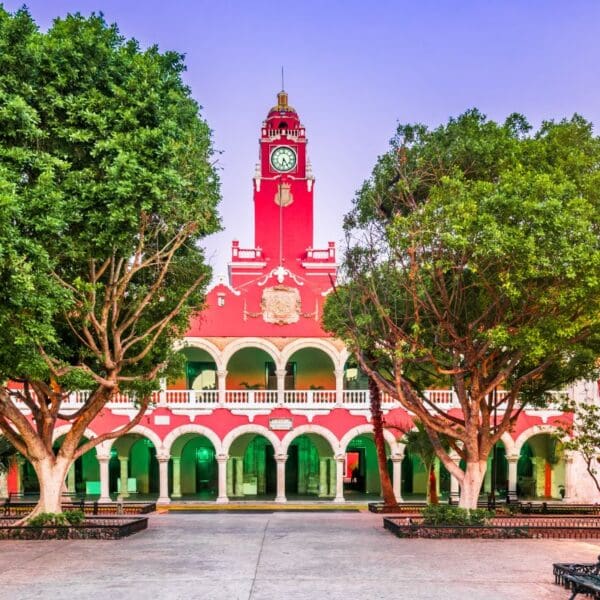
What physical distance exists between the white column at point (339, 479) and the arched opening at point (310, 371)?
3.78m

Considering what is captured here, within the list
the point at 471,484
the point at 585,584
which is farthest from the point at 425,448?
the point at 585,584

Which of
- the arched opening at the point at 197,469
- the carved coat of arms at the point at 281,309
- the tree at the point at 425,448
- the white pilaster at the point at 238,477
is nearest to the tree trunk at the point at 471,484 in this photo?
the tree at the point at 425,448

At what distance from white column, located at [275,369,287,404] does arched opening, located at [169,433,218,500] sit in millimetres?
4450

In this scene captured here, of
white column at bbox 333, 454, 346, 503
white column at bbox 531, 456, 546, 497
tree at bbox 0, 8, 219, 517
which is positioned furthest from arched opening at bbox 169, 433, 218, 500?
tree at bbox 0, 8, 219, 517

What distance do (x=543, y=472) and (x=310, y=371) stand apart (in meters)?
11.5

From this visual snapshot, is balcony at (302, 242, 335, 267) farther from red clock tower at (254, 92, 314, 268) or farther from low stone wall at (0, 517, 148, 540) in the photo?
low stone wall at (0, 517, 148, 540)

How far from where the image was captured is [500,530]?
16031mm

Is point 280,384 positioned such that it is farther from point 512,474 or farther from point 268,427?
point 512,474

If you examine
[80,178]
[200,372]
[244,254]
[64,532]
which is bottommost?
[64,532]

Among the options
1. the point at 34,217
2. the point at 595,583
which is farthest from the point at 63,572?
the point at 595,583

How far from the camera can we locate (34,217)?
500 inches

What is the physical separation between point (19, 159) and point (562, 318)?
11118mm

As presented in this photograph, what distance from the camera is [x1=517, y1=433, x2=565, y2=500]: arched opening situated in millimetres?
32844

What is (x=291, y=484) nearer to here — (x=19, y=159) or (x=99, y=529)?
(x=99, y=529)
